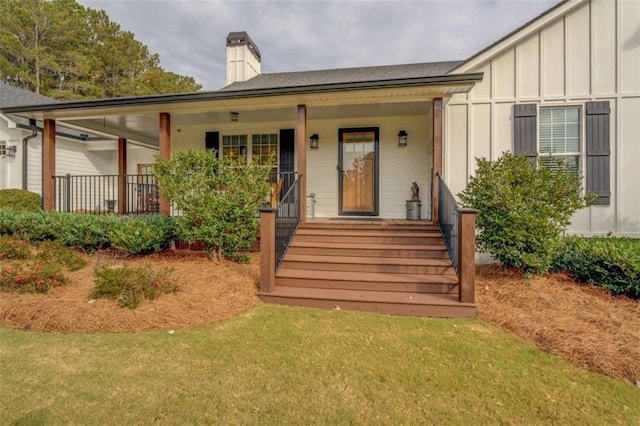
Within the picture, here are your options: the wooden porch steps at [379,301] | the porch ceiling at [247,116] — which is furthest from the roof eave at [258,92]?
the wooden porch steps at [379,301]

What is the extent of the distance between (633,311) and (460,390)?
310 cm

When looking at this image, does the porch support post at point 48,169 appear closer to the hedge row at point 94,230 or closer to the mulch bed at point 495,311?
the hedge row at point 94,230

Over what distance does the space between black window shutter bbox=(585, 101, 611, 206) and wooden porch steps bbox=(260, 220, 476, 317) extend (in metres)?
3.12

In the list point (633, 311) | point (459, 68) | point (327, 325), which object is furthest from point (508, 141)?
point (327, 325)

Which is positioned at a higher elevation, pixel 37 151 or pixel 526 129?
pixel 37 151

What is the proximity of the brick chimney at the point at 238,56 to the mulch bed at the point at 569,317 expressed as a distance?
9119 mm

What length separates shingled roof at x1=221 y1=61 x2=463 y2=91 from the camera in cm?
888

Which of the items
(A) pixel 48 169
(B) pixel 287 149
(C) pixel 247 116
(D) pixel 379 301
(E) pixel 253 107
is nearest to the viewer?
(D) pixel 379 301

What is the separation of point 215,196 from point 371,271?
2746 mm

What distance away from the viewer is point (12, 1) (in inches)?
738

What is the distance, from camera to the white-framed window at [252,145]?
8.37 m

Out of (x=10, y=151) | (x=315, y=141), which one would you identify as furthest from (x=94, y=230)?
(x=10, y=151)

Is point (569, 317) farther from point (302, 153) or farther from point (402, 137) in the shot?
point (402, 137)

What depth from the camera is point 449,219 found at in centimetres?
487
